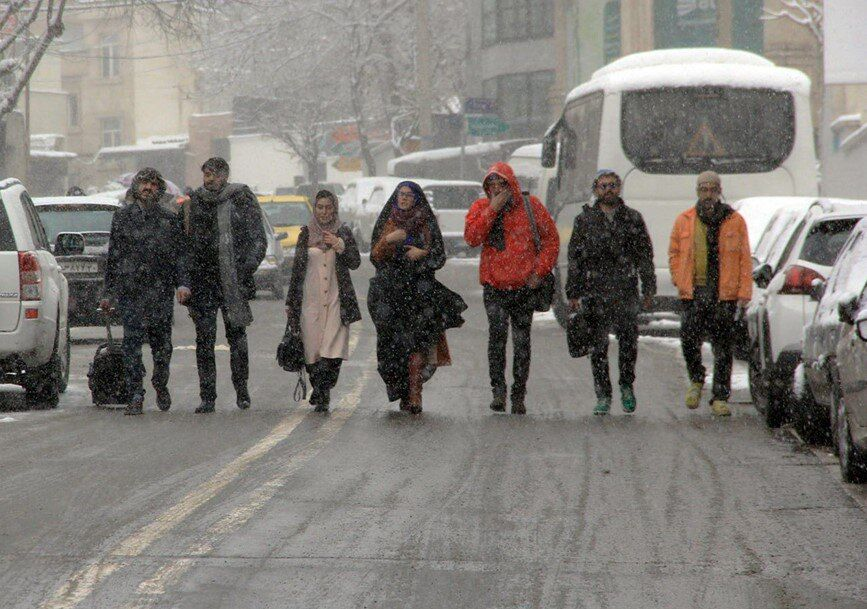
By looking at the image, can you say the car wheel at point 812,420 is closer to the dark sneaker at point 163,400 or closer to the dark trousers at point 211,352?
the dark trousers at point 211,352

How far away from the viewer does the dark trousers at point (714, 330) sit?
1237 cm

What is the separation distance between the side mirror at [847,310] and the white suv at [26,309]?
6.21 metres

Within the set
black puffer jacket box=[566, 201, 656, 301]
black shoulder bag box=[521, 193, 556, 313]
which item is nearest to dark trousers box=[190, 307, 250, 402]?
black shoulder bag box=[521, 193, 556, 313]

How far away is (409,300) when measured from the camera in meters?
12.3

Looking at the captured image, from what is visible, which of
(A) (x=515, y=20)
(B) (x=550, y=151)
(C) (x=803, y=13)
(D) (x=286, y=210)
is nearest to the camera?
(B) (x=550, y=151)

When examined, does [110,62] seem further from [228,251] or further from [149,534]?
[149,534]

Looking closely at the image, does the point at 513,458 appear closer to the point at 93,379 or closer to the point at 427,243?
the point at 427,243

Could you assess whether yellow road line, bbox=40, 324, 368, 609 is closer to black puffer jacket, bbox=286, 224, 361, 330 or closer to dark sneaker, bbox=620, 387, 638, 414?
black puffer jacket, bbox=286, 224, 361, 330

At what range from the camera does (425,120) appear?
2042 inches

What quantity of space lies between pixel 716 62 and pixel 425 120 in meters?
30.3

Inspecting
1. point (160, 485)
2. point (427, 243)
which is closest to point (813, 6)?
point (427, 243)

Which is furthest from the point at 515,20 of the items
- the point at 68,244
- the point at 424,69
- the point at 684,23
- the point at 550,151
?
the point at 68,244

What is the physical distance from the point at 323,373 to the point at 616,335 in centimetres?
210

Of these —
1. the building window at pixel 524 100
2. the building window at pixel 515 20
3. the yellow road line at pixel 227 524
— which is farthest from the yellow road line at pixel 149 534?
the building window at pixel 515 20
